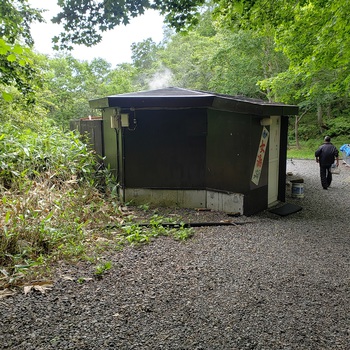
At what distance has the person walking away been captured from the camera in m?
8.81

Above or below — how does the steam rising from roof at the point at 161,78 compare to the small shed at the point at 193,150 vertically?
above

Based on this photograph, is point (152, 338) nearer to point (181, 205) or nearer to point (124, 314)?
point (124, 314)

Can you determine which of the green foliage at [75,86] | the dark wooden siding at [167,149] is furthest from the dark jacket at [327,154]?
the green foliage at [75,86]

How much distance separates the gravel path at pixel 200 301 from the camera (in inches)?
95.7

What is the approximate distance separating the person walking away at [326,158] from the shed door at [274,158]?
2355mm

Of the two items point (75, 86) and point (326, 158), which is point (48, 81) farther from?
point (75, 86)

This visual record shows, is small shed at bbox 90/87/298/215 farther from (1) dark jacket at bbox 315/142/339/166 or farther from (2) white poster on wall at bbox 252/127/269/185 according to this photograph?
(1) dark jacket at bbox 315/142/339/166

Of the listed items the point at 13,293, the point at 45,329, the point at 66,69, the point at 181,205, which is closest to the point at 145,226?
the point at 181,205

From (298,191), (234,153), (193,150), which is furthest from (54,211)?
(298,191)

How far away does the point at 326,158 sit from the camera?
29.0 ft

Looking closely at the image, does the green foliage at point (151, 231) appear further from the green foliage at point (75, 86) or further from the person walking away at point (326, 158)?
the green foliage at point (75, 86)

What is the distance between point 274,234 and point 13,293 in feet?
12.6

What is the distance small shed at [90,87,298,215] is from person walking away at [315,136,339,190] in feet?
8.87

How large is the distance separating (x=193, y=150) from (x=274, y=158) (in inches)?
79.0
